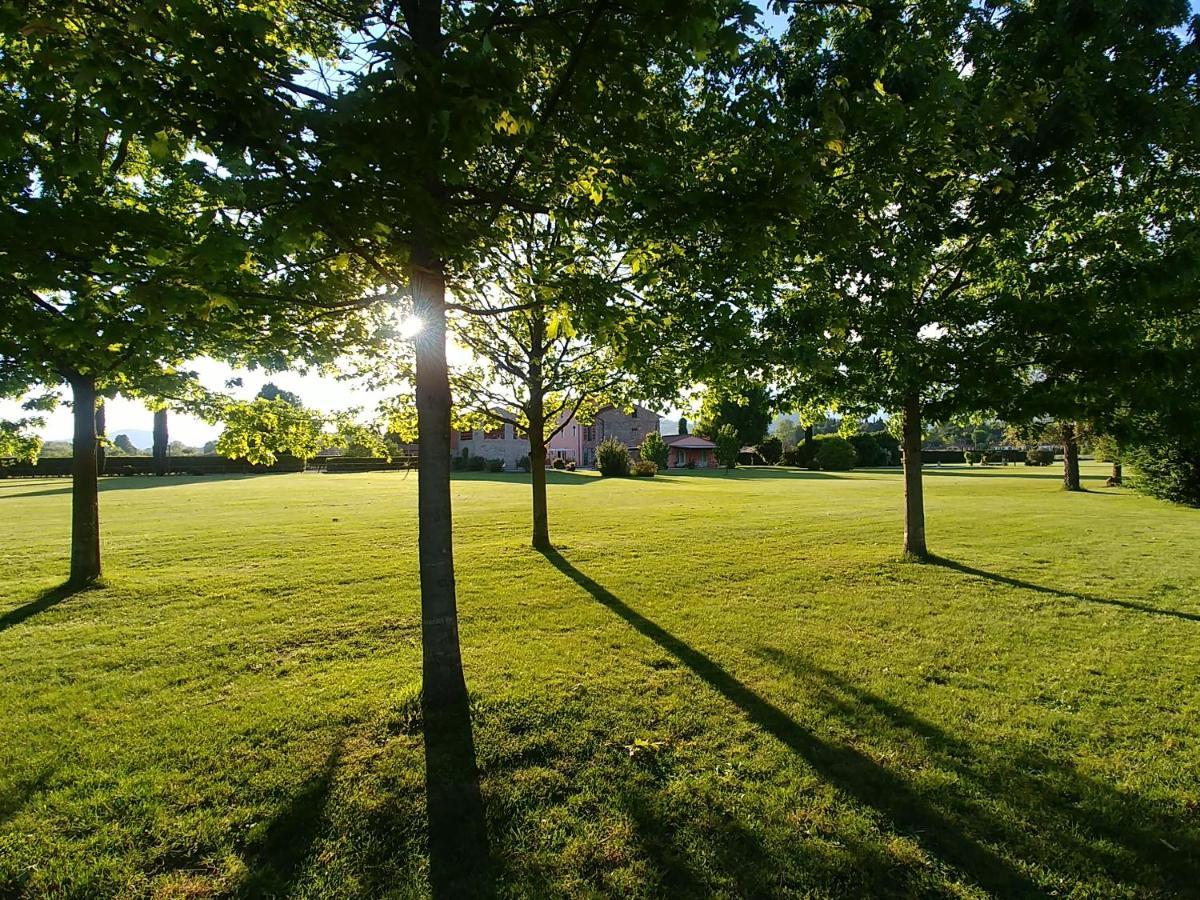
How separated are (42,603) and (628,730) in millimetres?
8899

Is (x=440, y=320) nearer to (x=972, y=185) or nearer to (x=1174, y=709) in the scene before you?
(x=972, y=185)

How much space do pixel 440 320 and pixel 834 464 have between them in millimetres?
52184

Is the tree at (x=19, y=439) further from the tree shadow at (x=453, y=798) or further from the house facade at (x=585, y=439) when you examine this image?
the house facade at (x=585, y=439)

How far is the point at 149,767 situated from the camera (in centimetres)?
384

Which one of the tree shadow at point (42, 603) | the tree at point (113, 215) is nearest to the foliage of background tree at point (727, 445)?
the tree shadow at point (42, 603)

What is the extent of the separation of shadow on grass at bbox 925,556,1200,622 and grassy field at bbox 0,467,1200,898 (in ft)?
0.25

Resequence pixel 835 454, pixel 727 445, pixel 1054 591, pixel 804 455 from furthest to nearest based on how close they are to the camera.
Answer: pixel 804 455, pixel 835 454, pixel 727 445, pixel 1054 591

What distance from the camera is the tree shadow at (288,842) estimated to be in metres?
2.83

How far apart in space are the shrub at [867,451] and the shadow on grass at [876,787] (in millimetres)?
54055

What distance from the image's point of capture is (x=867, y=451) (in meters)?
55.1

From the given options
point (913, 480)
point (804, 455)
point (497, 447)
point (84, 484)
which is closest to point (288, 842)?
point (84, 484)

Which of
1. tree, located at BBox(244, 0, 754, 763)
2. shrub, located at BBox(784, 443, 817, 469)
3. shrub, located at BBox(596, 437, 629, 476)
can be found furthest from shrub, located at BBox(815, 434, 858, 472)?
tree, located at BBox(244, 0, 754, 763)

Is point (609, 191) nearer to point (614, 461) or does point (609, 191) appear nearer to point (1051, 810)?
point (1051, 810)

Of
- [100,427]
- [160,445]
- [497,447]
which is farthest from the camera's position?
[497,447]
